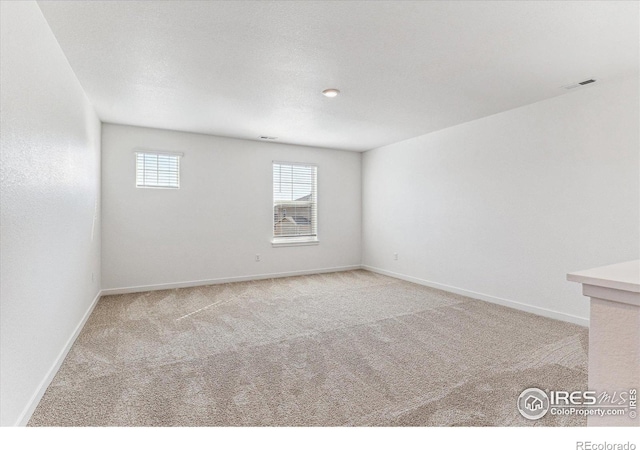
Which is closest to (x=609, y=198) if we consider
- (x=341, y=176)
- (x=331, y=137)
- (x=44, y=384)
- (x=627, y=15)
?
(x=627, y=15)

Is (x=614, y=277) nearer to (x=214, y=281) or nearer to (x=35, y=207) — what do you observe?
(x=35, y=207)

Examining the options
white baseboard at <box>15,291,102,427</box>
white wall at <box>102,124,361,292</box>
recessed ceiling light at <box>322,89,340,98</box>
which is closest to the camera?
white baseboard at <box>15,291,102,427</box>

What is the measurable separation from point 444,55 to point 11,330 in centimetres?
339

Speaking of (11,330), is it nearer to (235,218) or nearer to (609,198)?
(235,218)

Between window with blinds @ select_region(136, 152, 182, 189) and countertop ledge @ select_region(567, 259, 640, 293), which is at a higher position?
window with blinds @ select_region(136, 152, 182, 189)

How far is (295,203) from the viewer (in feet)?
20.2

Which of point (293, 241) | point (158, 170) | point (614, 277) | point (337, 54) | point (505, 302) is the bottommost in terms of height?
point (505, 302)

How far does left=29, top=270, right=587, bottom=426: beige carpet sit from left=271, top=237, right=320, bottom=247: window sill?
179 centimetres

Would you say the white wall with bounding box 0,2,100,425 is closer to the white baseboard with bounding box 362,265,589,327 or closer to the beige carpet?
the beige carpet

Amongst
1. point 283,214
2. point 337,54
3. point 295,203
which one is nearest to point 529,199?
point 337,54

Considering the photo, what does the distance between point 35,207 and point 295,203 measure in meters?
4.38

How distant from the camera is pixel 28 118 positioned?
73.5 inches

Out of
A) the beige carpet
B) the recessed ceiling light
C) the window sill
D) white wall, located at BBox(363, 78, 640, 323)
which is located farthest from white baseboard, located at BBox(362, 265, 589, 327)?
the recessed ceiling light

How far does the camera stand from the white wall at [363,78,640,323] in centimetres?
317
